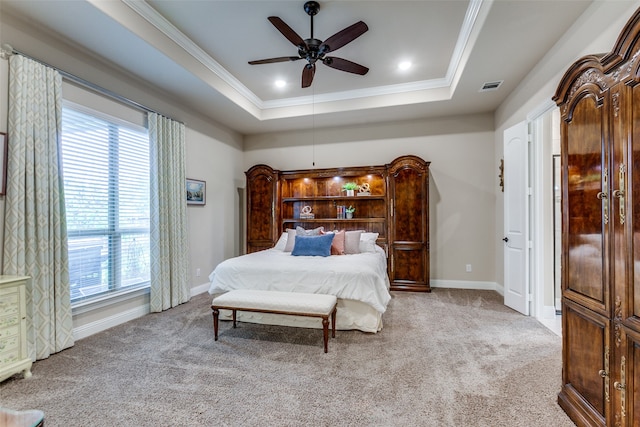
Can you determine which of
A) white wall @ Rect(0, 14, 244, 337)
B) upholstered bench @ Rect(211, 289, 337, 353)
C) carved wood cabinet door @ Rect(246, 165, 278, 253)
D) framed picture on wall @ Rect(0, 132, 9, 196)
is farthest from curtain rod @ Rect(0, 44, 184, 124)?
upholstered bench @ Rect(211, 289, 337, 353)

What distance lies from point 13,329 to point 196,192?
2724 millimetres

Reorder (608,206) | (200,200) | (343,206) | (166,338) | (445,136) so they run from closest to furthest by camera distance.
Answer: (608,206)
(166,338)
(200,200)
(445,136)
(343,206)

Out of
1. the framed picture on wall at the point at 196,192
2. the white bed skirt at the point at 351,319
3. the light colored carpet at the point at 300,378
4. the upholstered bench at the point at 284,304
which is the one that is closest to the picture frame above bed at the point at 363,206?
the framed picture on wall at the point at 196,192

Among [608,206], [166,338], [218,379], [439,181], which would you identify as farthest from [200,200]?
[608,206]

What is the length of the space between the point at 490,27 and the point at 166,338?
428 centimetres

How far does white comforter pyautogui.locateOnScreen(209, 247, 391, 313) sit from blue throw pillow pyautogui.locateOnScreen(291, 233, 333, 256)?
419 mm

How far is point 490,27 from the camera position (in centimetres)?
269

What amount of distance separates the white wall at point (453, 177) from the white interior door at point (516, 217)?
88 cm

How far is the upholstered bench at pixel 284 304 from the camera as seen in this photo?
264cm

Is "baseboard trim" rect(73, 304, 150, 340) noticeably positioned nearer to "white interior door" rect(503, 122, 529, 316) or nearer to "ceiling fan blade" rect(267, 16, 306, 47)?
"ceiling fan blade" rect(267, 16, 306, 47)

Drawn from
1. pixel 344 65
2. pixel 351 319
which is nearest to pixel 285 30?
pixel 344 65

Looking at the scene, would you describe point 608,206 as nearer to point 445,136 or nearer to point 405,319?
point 405,319

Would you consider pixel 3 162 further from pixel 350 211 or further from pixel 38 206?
pixel 350 211

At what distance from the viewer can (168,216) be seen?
12.9 ft
